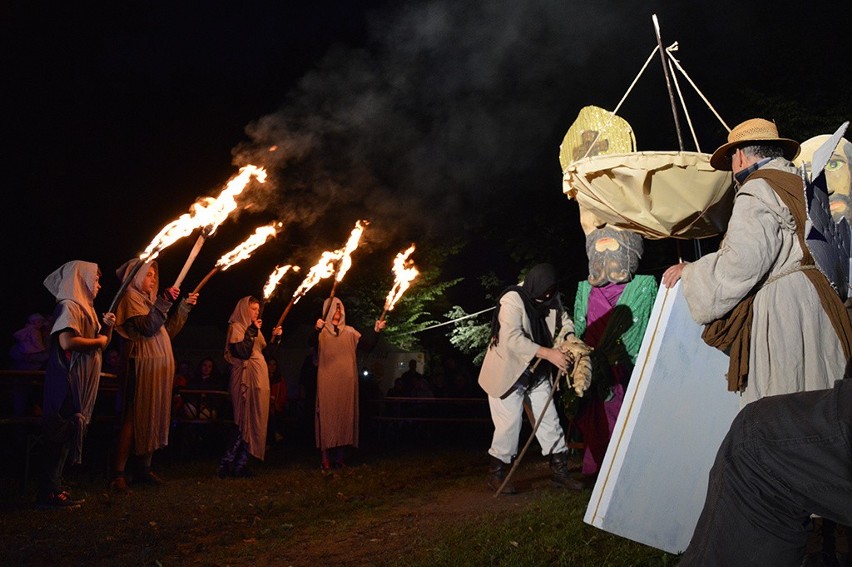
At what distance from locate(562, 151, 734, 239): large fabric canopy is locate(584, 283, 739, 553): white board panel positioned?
678 millimetres

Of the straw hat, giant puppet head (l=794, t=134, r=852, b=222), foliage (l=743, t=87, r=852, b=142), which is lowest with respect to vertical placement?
giant puppet head (l=794, t=134, r=852, b=222)

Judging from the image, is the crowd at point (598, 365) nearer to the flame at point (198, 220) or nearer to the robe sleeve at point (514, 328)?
the robe sleeve at point (514, 328)

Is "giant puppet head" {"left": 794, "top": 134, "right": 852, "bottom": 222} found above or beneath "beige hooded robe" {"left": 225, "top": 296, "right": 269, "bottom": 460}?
above

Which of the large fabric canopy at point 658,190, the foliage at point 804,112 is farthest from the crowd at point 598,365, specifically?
the foliage at point 804,112

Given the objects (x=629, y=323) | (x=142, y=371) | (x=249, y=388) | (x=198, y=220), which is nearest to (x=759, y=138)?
(x=629, y=323)

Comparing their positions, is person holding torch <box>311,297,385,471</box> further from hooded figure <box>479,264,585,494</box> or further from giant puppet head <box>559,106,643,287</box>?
giant puppet head <box>559,106,643,287</box>

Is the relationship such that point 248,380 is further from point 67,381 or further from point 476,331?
point 476,331

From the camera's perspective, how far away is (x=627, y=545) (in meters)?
4.71

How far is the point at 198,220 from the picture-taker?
723 centimetres

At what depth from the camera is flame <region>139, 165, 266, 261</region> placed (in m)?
7.14

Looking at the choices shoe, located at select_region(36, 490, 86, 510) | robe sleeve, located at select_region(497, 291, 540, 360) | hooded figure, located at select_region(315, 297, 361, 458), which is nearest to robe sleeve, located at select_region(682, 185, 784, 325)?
Answer: robe sleeve, located at select_region(497, 291, 540, 360)

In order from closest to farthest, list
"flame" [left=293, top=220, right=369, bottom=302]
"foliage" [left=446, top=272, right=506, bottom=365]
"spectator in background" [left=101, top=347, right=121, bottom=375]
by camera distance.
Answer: "flame" [left=293, top=220, right=369, bottom=302] → "spectator in background" [left=101, top=347, right=121, bottom=375] → "foliage" [left=446, top=272, right=506, bottom=365]

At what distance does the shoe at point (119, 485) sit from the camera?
304 inches

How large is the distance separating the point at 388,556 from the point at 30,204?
16554 millimetres
